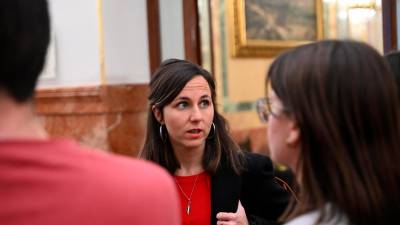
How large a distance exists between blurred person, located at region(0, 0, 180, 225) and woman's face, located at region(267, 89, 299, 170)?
1.44 feet

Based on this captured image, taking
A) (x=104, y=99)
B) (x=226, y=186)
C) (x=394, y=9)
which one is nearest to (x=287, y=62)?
(x=226, y=186)

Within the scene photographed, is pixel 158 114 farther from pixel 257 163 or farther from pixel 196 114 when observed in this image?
pixel 257 163

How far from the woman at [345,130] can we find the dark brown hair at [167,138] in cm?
125

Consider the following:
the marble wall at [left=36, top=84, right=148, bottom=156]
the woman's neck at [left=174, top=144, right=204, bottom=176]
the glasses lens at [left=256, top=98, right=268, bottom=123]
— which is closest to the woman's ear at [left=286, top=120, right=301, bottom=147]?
the glasses lens at [left=256, top=98, right=268, bottom=123]

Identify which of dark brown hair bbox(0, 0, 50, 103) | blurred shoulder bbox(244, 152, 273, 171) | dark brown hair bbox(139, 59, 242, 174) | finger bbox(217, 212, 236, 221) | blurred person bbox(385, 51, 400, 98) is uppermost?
dark brown hair bbox(0, 0, 50, 103)

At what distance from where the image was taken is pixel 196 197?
243 centimetres

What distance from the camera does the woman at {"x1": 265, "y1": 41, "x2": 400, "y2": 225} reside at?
1196 millimetres

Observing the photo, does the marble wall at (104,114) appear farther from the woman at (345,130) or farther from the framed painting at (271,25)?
the woman at (345,130)

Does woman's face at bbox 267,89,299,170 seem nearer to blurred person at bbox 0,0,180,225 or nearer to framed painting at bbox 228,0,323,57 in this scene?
blurred person at bbox 0,0,180,225

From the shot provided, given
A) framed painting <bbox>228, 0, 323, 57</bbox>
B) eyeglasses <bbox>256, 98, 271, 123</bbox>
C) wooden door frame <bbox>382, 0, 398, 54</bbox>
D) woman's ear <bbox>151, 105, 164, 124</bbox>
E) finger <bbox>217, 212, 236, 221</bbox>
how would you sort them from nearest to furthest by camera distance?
1. eyeglasses <bbox>256, 98, 271, 123</bbox>
2. finger <bbox>217, 212, 236, 221</bbox>
3. woman's ear <bbox>151, 105, 164, 124</bbox>
4. wooden door frame <bbox>382, 0, 398, 54</bbox>
5. framed painting <bbox>228, 0, 323, 57</bbox>

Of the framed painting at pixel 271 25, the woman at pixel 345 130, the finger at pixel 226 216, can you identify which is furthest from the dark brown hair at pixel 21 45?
the framed painting at pixel 271 25

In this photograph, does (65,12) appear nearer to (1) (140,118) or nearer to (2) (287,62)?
(1) (140,118)

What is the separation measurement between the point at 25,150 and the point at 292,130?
629 millimetres

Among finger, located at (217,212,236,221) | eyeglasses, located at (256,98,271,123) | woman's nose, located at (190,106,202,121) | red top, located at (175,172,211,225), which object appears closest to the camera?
eyeglasses, located at (256,98,271,123)
